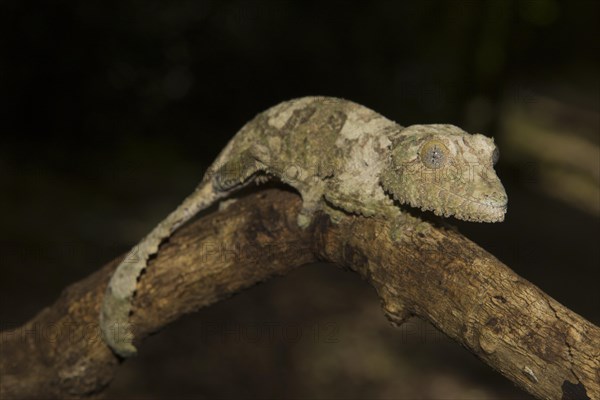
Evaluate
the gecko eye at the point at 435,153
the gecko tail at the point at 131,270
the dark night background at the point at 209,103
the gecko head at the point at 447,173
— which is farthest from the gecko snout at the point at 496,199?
the dark night background at the point at 209,103

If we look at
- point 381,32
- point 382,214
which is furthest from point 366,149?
point 381,32

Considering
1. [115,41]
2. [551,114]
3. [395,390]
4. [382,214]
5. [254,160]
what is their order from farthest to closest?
[551,114] → [115,41] → [395,390] → [254,160] → [382,214]

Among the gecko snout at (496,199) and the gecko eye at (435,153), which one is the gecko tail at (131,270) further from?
the gecko snout at (496,199)

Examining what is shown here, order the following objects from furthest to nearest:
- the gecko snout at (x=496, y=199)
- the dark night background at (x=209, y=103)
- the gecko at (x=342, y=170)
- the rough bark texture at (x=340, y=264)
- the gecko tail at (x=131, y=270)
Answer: the dark night background at (x=209, y=103), the gecko tail at (x=131, y=270), the gecko at (x=342, y=170), the gecko snout at (x=496, y=199), the rough bark texture at (x=340, y=264)

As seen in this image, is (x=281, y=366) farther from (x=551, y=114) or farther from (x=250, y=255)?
(x=551, y=114)

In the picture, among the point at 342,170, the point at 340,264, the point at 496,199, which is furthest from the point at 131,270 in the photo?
the point at 496,199

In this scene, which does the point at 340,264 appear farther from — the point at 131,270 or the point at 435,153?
the point at 131,270

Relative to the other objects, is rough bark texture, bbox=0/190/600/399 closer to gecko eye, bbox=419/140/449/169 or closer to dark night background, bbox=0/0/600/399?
gecko eye, bbox=419/140/449/169

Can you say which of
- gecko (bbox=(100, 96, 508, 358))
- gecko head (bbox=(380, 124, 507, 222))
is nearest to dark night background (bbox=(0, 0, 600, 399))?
gecko (bbox=(100, 96, 508, 358))
